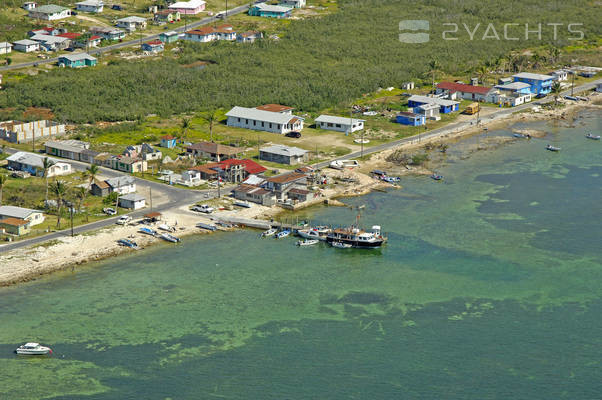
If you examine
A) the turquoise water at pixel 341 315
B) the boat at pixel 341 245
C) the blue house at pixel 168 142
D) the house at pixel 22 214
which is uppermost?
the blue house at pixel 168 142

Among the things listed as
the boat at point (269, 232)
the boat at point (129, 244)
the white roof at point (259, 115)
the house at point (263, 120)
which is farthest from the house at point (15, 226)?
the white roof at point (259, 115)

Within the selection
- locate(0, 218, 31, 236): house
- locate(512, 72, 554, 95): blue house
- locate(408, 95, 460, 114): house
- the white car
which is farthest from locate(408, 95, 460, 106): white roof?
locate(0, 218, 31, 236): house

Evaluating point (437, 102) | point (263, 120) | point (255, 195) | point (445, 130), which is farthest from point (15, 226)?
point (437, 102)

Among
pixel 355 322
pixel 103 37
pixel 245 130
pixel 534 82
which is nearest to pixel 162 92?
pixel 245 130

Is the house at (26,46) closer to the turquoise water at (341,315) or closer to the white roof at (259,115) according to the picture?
the white roof at (259,115)

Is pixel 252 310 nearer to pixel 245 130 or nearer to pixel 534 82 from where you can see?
pixel 245 130

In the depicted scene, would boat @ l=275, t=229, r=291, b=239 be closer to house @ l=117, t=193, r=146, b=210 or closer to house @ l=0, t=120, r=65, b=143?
house @ l=117, t=193, r=146, b=210
